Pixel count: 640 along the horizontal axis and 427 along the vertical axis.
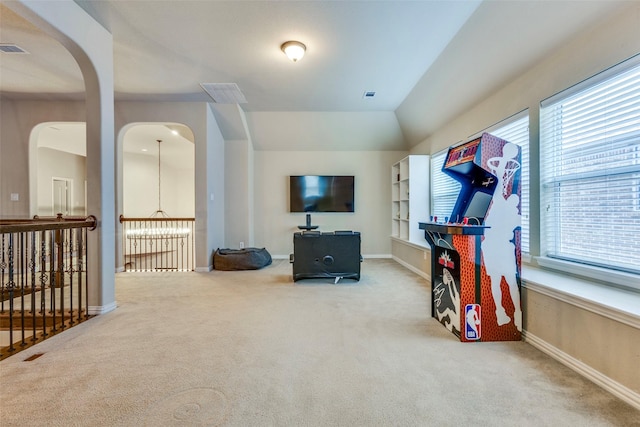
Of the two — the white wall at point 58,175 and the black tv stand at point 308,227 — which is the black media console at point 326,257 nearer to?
the black tv stand at point 308,227

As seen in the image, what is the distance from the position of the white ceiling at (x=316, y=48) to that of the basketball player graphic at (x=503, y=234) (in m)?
1.08

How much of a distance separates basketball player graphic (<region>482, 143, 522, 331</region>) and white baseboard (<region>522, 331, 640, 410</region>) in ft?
0.54

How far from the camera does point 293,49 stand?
304cm

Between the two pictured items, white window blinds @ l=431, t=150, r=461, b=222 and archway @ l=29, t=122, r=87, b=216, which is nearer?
white window blinds @ l=431, t=150, r=461, b=222

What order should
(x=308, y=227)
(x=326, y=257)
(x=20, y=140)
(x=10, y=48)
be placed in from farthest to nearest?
1. (x=308, y=227)
2. (x=20, y=140)
3. (x=326, y=257)
4. (x=10, y=48)

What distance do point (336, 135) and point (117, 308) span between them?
4.59 m

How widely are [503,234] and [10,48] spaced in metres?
5.57

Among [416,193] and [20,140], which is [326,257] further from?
[20,140]

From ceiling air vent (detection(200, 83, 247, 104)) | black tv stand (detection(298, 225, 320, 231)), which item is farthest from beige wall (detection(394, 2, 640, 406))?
black tv stand (detection(298, 225, 320, 231))

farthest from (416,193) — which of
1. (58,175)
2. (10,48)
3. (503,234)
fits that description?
(58,175)

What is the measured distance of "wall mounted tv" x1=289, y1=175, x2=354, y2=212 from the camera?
19.9ft

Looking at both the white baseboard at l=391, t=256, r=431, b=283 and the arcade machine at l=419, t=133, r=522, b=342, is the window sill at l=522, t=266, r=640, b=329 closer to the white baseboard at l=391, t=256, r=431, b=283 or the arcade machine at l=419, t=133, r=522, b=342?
the arcade machine at l=419, t=133, r=522, b=342

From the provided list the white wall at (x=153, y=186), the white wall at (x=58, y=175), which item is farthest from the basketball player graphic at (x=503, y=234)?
the white wall at (x=58, y=175)

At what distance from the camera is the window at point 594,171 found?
1.83 meters
